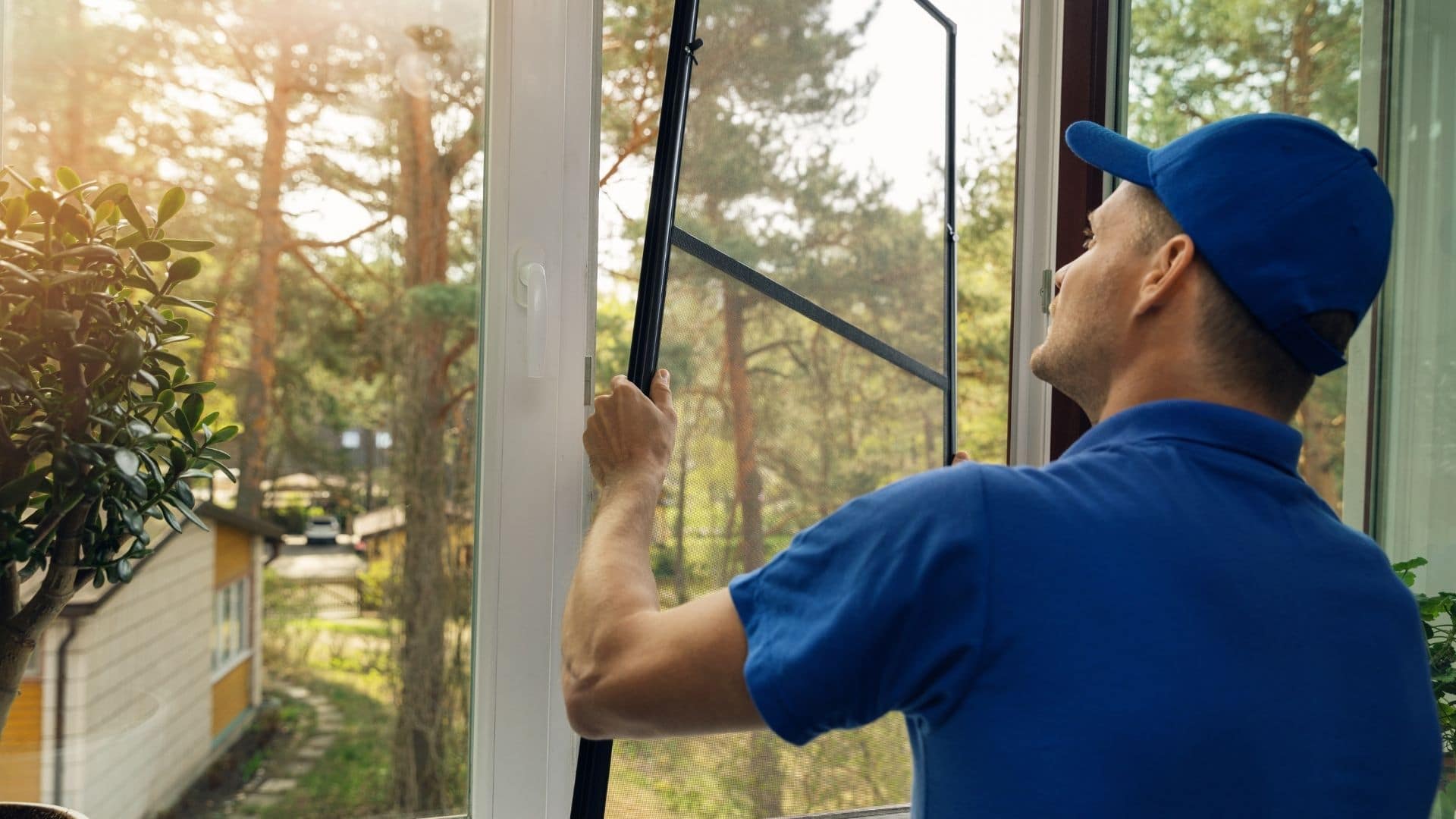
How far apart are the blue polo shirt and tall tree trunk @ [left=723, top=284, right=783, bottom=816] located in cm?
60

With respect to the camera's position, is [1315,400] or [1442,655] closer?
[1442,655]

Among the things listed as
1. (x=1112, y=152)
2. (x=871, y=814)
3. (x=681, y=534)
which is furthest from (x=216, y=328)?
(x=871, y=814)

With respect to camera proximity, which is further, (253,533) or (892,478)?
(892,478)

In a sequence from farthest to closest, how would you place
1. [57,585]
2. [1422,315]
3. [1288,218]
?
[1422,315]
[57,585]
[1288,218]

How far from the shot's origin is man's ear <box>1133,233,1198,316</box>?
0.90 meters

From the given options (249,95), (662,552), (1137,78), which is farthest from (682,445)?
(1137,78)

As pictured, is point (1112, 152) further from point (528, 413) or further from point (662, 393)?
point (528, 413)

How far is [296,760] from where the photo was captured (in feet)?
4.07

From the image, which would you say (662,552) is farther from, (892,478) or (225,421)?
(225,421)

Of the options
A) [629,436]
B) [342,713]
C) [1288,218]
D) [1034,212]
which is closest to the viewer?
[1288,218]

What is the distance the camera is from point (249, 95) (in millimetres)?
1208

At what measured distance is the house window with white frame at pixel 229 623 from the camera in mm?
1206

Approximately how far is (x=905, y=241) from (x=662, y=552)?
0.55m

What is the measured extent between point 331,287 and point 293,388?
12 cm
